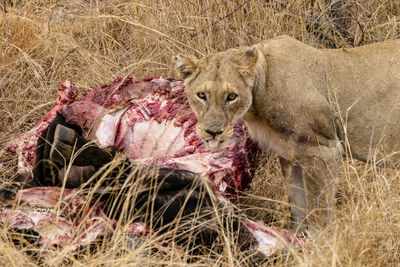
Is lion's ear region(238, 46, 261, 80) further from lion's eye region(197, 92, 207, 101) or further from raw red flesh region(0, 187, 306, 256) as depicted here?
raw red flesh region(0, 187, 306, 256)

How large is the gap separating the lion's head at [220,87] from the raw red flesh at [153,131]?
258 millimetres

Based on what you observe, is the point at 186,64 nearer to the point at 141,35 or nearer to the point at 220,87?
the point at 220,87

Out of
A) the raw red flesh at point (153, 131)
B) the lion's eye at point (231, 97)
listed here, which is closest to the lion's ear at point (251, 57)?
the lion's eye at point (231, 97)

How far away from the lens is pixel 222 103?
3.08 m

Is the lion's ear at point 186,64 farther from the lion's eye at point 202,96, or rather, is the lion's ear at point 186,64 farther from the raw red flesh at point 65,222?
the raw red flesh at point 65,222

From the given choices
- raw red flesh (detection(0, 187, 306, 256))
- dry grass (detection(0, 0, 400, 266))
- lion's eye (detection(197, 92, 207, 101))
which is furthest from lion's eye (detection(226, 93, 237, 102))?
dry grass (detection(0, 0, 400, 266))

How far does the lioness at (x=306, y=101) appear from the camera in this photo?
3127 millimetres

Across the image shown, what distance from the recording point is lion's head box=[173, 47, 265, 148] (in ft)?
10.1

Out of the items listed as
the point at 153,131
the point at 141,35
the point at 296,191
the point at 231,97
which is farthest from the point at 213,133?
the point at 141,35

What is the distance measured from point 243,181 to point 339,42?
1.84 metres

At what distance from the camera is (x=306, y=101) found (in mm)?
3201

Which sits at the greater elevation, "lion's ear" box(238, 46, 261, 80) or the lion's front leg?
"lion's ear" box(238, 46, 261, 80)

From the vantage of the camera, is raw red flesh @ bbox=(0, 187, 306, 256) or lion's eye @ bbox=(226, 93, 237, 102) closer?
raw red flesh @ bbox=(0, 187, 306, 256)

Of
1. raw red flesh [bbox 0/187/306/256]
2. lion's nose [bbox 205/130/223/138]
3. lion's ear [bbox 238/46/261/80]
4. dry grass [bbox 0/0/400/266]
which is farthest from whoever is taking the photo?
dry grass [bbox 0/0/400/266]
